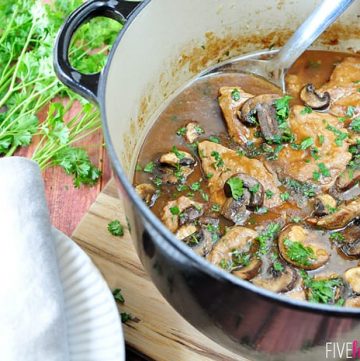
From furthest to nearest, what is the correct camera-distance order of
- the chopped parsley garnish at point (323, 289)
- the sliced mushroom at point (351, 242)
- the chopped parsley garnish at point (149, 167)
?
1. the chopped parsley garnish at point (149, 167)
2. the sliced mushroom at point (351, 242)
3. the chopped parsley garnish at point (323, 289)

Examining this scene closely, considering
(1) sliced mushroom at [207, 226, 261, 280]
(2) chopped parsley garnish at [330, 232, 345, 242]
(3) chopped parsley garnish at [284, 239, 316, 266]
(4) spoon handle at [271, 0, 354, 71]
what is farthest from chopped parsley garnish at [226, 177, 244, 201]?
(4) spoon handle at [271, 0, 354, 71]

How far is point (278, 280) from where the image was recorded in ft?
6.98

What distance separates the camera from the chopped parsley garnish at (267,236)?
222 centimetres

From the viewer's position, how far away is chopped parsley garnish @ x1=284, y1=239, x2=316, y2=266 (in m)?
2.15

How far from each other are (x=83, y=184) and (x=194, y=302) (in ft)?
3.75

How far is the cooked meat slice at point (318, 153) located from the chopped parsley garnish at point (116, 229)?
0.64 metres

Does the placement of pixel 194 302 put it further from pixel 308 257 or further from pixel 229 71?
pixel 229 71

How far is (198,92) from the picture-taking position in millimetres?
2801

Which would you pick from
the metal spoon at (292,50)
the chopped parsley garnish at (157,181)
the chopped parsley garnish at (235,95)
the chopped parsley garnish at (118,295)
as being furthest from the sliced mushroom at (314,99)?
the chopped parsley garnish at (118,295)

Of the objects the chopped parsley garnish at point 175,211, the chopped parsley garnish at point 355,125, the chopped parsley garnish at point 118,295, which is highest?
the chopped parsley garnish at point 175,211

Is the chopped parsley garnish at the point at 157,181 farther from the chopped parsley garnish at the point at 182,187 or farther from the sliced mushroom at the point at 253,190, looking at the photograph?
the sliced mushroom at the point at 253,190

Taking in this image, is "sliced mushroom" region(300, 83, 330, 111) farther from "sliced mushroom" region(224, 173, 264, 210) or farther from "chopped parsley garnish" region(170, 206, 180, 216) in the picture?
"chopped parsley garnish" region(170, 206, 180, 216)

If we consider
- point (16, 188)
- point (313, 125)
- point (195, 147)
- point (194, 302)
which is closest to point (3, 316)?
point (16, 188)

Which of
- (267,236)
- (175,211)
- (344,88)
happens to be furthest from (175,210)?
(344,88)
